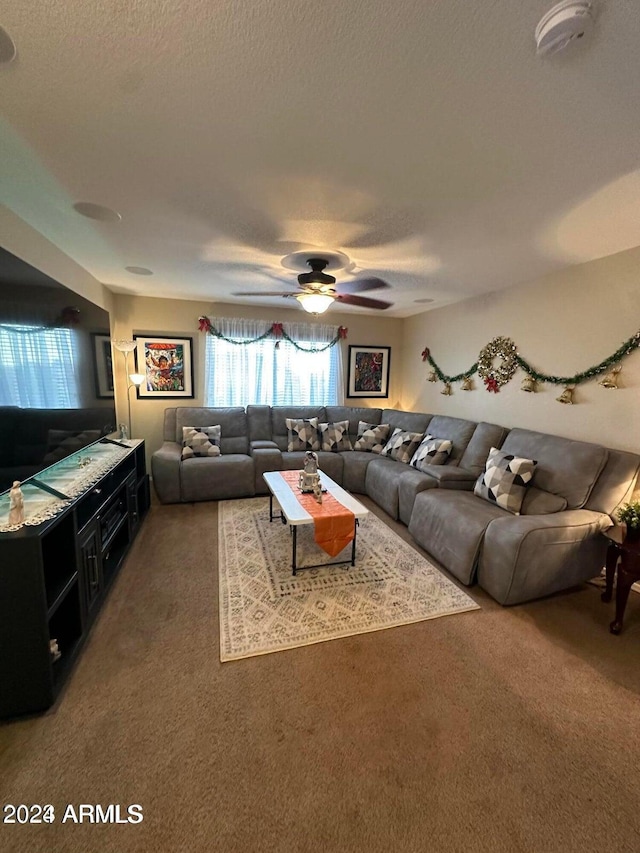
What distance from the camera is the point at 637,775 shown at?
1.33 metres

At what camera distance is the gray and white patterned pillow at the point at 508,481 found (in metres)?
2.69

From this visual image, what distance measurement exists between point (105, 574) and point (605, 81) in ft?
11.3

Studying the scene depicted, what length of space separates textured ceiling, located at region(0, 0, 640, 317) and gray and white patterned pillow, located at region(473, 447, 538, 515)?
164cm

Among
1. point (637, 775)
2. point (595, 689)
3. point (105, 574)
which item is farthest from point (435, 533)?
point (105, 574)

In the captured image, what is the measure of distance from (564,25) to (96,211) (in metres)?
2.30

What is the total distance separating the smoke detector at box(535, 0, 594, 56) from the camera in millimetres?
846

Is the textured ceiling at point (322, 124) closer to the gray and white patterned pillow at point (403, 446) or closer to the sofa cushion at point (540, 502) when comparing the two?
the sofa cushion at point (540, 502)

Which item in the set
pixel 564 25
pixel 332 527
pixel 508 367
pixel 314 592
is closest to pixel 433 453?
pixel 508 367

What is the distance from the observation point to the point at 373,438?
4.60 m

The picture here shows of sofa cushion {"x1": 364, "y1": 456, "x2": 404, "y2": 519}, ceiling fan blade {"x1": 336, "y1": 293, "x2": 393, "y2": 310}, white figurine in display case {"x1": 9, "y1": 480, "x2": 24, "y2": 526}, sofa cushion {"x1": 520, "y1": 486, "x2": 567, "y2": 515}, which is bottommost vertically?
sofa cushion {"x1": 364, "y1": 456, "x2": 404, "y2": 519}

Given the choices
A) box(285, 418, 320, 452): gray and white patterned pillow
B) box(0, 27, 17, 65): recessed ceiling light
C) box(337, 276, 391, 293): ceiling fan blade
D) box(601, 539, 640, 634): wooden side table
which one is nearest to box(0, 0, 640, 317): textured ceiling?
box(0, 27, 17, 65): recessed ceiling light

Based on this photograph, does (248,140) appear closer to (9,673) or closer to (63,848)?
(9,673)

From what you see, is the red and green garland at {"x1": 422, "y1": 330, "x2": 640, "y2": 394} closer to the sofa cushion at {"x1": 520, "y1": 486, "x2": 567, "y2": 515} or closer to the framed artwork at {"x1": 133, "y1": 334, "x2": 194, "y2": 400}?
the sofa cushion at {"x1": 520, "y1": 486, "x2": 567, "y2": 515}

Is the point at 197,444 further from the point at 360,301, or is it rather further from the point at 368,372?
the point at 368,372
